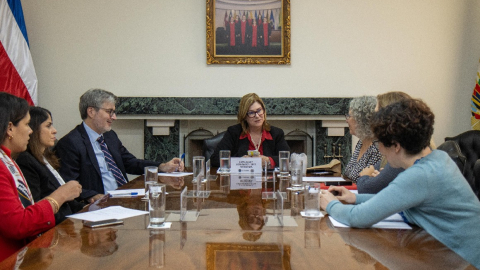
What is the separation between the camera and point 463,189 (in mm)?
1443

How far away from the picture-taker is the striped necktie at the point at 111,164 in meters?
3.13

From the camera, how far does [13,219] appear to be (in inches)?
60.6

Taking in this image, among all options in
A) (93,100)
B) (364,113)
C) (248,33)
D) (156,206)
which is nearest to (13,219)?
(156,206)

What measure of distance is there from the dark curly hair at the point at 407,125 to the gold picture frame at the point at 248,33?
3.37 m

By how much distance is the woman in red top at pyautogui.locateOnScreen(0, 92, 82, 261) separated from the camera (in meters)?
1.55

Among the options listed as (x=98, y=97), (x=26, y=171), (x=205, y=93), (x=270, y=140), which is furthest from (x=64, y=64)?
(x=26, y=171)

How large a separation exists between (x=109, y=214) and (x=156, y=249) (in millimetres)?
509

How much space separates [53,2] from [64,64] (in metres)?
0.68

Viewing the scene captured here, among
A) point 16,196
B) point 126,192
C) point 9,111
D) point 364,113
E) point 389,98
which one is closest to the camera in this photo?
point 16,196

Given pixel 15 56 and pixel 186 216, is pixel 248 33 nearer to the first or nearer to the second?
pixel 15 56

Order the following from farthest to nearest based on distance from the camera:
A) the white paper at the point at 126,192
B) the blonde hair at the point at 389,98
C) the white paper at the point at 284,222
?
the blonde hair at the point at 389,98 < the white paper at the point at 126,192 < the white paper at the point at 284,222

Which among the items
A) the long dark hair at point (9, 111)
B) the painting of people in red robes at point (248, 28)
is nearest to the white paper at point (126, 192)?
the long dark hair at point (9, 111)

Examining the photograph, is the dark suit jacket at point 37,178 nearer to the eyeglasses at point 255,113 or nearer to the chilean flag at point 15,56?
the eyeglasses at point 255,113

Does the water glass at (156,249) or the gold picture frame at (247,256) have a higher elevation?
the gold picture frame at (247,256)
